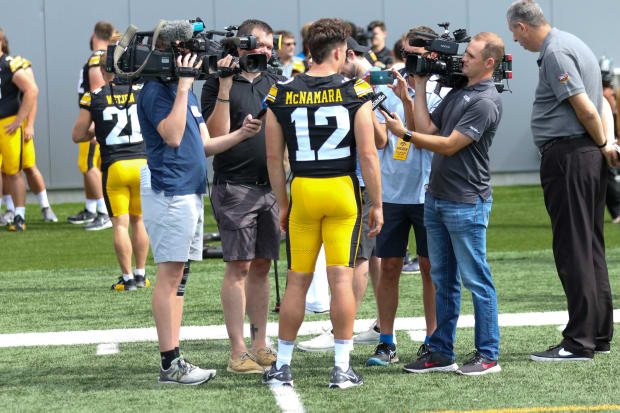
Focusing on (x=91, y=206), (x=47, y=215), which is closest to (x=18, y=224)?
(x=47, y=215)

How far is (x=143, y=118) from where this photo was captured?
208 inches

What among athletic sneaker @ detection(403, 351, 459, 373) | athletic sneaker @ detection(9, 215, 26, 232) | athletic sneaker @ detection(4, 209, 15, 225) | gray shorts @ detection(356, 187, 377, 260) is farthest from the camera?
athletic sneaker @ detection(4, 209, 15, 225)

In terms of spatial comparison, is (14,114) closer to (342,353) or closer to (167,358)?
(167,358)

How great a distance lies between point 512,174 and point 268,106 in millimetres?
12309

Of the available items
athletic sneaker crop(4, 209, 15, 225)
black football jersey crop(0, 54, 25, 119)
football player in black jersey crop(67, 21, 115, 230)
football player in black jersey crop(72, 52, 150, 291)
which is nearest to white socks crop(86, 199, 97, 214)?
football player in black jersey crop(67, 21, 115, 230)

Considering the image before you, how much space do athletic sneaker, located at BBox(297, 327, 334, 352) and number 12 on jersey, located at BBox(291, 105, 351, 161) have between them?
5.22ft

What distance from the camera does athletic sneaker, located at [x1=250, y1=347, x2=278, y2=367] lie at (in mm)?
5801

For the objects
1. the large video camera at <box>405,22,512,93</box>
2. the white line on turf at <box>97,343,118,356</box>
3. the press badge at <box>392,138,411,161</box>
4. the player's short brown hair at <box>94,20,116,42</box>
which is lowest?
the white line on turf at <box>97,343,118,356</box>

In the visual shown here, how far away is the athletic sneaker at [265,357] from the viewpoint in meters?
5.80

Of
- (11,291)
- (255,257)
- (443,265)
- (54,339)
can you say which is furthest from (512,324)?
(11,291)

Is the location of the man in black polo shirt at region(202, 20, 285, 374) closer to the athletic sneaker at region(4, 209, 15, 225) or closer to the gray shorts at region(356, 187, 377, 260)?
the gray shorts at region(356, 187, 377, 260)

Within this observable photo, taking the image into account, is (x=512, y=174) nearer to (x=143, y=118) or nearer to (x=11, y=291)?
(x=11, y=291)

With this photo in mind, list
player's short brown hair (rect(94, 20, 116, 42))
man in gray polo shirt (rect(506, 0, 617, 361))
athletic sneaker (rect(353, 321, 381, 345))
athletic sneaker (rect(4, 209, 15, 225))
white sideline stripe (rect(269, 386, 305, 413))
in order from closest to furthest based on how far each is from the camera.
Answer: white sideline stripe (rect(269, 386, 305, 413)) → man in gray polo shirt (rect(506, 0, 617, 361)) → athletic sneaker (rect(353, 321, 381, 345)) → player's short brown hair (rect(94, 20, 116, 42)) → athletic sneaker (rect(4, 209, 15, 225))

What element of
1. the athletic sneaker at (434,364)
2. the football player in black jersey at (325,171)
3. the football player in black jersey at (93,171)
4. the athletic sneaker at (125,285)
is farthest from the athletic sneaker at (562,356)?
the football player in black jersey at (93,171)
